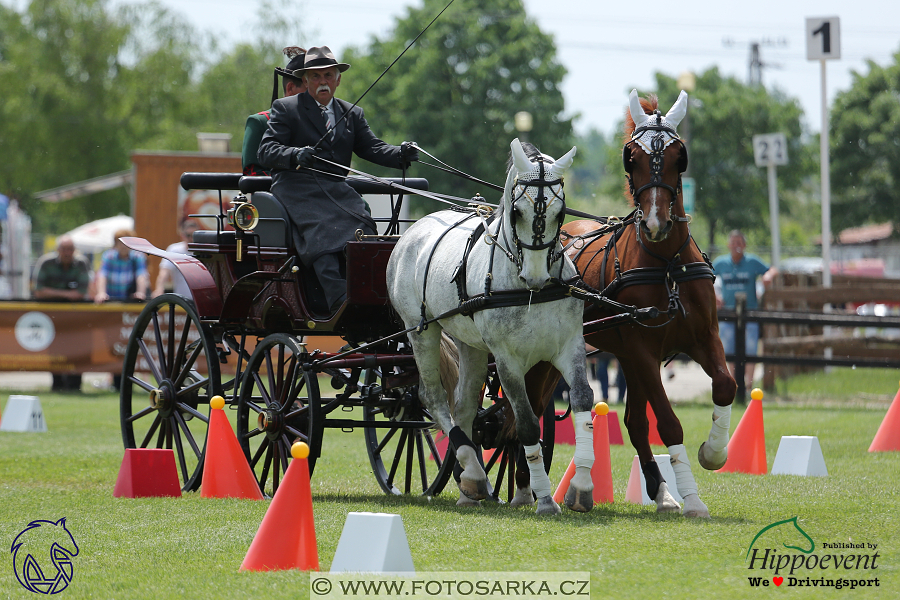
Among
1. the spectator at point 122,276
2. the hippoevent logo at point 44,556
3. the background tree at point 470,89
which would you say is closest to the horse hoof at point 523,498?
the hippoevent logo at point 44,556

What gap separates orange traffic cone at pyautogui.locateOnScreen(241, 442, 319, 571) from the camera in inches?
191

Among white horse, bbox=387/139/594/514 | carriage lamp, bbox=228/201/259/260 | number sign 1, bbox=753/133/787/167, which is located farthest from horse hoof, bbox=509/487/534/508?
number sign 1, bbox=753/133/787/167

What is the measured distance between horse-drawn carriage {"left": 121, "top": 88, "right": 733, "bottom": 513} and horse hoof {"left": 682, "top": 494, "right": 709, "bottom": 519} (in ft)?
1.20

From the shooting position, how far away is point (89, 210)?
42.0 metres

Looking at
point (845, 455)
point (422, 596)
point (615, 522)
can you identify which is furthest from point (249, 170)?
point (845, 455)

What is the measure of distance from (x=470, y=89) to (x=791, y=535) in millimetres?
37440

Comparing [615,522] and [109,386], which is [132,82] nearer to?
[109,386]

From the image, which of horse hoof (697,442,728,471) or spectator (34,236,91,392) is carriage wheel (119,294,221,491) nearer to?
horse hoof (697,442,728,471)

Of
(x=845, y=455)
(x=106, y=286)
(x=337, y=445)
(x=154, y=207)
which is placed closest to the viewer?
(x=845, y=455)

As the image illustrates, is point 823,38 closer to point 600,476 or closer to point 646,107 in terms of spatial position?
point 646,107

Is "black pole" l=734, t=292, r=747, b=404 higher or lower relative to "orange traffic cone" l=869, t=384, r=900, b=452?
higher

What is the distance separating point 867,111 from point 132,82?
2658 cm

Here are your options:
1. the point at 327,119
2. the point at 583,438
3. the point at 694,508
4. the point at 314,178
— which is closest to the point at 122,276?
the point at 327,119

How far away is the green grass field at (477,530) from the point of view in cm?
464
